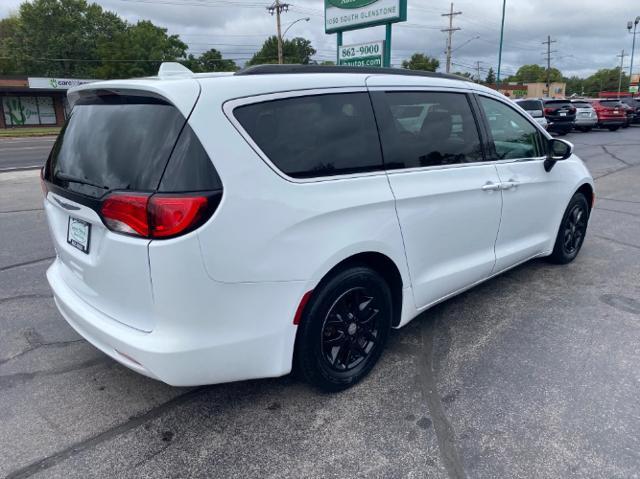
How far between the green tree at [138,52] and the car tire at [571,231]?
2275 inches

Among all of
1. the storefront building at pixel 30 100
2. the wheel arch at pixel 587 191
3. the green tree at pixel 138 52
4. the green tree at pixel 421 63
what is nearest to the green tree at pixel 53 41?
the green tree at pixel 138 52

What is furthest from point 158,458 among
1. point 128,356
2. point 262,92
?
point 262,92

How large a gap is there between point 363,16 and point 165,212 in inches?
496

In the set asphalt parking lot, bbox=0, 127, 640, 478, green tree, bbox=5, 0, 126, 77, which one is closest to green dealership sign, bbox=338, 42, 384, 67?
asphalt parking lot, bbox=0, 127, 640, 478

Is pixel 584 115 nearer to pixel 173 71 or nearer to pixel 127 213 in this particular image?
pixel 173 71

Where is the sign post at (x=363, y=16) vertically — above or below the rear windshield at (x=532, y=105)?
above

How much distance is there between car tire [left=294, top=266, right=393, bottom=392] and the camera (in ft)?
8.57

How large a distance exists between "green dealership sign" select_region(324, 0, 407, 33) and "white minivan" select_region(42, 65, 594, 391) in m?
10.0

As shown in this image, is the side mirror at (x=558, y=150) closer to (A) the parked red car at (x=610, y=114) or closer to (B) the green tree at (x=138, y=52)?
(A) the parked red car at (x=610, y=114)

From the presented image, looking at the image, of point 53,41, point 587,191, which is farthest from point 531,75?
point 587,191

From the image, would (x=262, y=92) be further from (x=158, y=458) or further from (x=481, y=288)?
(x=481, y=288)

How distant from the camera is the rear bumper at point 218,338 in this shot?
2232 mm

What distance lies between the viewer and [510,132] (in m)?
3.99

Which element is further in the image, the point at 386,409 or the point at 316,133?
the point at 386,409
